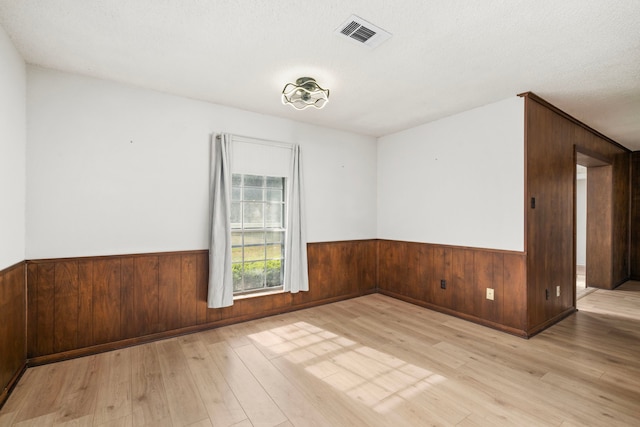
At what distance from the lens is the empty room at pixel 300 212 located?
2.01 meters

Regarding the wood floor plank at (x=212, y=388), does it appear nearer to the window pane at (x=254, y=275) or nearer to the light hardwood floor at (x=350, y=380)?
the light hardwood floor at (x=350, y=380)

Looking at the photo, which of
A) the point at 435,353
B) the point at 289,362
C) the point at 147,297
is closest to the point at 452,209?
the point at 435,353

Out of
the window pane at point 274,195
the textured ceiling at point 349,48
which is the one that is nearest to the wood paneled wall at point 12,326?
the textured ceiling at point 349,48

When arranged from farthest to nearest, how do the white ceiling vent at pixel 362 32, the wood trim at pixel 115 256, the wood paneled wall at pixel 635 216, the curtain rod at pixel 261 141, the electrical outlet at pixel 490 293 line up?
the wood paneled wall at pixel 635 216 → the curtain rod at pixel 261 141 → the electrical outlet at pixel 490 293 → the wood trim at pixel 115 256 → the white ceiling vent at pixel 362 32

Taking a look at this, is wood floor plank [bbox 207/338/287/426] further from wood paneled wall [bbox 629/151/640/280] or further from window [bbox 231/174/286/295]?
wood paneled wall [bbox 629/151/640/280]

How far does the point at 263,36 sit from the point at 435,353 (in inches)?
119

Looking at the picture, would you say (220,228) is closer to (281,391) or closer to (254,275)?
(254,275)

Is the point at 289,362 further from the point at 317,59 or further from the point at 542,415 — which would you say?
the point at 317,59

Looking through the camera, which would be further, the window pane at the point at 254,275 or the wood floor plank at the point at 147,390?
the window pane at the point at 254,275

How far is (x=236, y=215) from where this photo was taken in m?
3.61

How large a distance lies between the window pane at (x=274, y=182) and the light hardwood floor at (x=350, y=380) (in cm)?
173

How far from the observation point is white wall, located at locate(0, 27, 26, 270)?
6.81 ft

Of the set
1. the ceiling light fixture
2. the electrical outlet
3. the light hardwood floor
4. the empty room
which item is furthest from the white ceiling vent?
the electrical outlet

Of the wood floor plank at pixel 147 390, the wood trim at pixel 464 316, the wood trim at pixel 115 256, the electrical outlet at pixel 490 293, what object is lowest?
the wood floor plank at pixel 147 390
